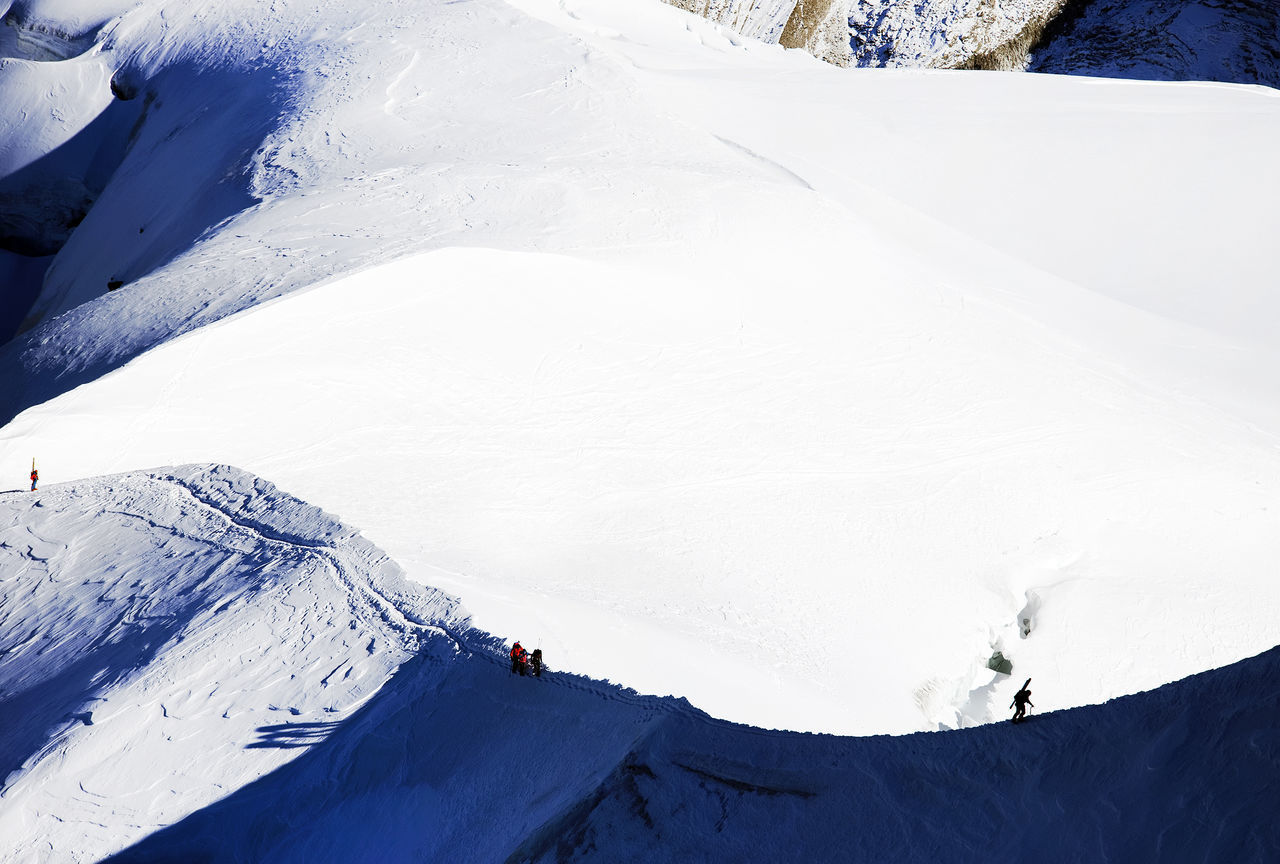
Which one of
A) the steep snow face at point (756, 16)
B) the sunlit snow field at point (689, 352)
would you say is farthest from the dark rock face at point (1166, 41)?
the sunlit snow field at point (689, 352)

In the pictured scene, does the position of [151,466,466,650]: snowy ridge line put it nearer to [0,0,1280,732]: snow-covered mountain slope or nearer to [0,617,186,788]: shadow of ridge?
A: [0,0,1280,732]: snow-covered mountain slope

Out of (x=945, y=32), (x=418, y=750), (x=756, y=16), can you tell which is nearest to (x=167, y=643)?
(x=418, y=750)

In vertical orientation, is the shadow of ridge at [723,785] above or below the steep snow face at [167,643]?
above

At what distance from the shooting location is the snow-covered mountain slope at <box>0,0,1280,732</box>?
10773 millimetres

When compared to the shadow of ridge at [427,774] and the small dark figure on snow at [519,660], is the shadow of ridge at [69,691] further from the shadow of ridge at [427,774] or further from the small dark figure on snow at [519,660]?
the small dark figure on snow at [519,660]

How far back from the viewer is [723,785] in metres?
6.48

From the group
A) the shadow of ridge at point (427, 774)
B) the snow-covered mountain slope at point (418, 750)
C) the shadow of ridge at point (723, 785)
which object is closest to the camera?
the shadow of ridge at point (723, 785)

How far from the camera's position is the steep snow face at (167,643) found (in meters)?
7.26

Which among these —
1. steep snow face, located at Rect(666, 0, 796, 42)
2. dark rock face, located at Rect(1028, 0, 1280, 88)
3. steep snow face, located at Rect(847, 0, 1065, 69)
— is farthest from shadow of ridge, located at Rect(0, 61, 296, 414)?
dark rock face, located at Rect(1028, 0, 1280, 88)

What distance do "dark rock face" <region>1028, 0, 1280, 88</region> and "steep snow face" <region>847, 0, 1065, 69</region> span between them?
94 centimetres

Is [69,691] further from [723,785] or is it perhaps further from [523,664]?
[723,785]

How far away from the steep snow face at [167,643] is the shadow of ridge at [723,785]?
13.6 inches

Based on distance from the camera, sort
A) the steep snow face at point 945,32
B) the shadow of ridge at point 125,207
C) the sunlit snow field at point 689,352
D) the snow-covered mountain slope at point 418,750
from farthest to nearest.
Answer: the steep snow face at point 945,32 < the shadow of ridge at point 125,207 < the sunlit snow field at point 689,352 < the snow-covered mountain slope at point 418,750

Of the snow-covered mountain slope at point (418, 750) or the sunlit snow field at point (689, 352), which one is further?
the sunlit snow field at point (689, 352)
